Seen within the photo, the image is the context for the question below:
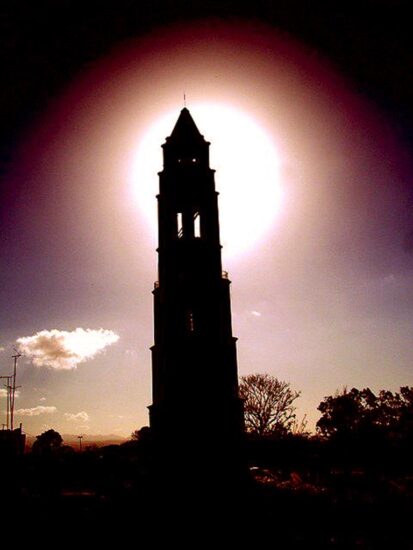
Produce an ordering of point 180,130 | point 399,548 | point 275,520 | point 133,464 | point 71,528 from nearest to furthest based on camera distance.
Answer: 1. point 399,548
2. point 71,528
3. point 275,520
4. point 180,130
5. point 133,464

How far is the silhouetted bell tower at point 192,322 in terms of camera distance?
67.7 ft

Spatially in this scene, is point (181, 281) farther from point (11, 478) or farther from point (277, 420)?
point (277, 420)

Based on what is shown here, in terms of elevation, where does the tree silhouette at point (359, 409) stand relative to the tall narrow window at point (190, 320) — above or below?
below

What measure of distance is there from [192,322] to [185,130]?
13185 millimetres

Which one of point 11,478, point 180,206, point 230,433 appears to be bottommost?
point 11,478

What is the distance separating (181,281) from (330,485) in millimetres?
13037

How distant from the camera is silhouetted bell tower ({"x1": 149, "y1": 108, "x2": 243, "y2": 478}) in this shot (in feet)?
67.7

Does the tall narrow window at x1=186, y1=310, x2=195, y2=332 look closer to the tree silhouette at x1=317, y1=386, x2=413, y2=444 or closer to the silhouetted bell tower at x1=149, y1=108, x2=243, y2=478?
the silhouetted bell tower at x1=149, y1=108, x2=243, y2=478

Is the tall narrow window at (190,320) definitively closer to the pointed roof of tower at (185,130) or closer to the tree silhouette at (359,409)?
the pointed roof of tower at (185,130)

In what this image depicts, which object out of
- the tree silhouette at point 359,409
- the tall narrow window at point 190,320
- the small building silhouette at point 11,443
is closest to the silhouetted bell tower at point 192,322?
the tall narrow window at point 190,320

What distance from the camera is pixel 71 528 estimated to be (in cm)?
1275

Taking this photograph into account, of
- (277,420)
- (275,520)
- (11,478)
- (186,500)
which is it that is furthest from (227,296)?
(277,420)

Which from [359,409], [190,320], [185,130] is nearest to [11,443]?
[190,320]

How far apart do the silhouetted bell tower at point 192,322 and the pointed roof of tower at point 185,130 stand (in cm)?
7
